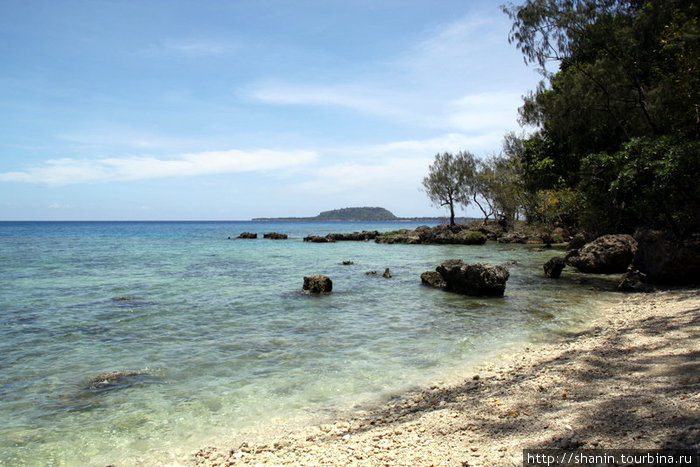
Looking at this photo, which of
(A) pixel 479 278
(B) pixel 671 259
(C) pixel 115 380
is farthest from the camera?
(A) pixel 479 278

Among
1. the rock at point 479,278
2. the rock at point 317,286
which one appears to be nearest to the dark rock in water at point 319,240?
the rock at point 317,286

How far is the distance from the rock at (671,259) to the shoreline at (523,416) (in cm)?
925

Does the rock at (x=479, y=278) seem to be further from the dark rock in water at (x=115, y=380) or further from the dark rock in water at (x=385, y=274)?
the dark rock in water at (x=115, y=380)

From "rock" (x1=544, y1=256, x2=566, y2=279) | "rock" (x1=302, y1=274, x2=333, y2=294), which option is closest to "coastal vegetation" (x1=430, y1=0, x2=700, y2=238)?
"rock" (x1=544, y1=256, x2=566, y2=279)

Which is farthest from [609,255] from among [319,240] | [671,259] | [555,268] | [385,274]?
[319,240]

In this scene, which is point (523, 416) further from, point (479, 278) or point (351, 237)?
point (351, 237)

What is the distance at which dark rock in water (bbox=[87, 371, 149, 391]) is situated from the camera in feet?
26.8

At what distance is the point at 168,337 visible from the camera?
11750mm

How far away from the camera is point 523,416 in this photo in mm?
5672

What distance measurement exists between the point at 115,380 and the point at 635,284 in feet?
60.7

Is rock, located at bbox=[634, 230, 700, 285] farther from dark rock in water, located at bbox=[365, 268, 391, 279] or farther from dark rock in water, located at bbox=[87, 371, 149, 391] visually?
dark rock in water, located at bbox=[87, 371, 149, 391]

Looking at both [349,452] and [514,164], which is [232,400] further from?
[514,164]

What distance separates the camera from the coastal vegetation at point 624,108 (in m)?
15.0

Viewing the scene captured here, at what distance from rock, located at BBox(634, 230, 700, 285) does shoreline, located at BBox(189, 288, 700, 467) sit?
9.25m
